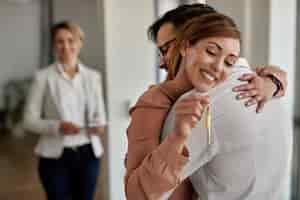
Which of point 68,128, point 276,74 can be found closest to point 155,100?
point 276,74

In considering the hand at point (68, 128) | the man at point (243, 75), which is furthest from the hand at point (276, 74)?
the hand at point (68, 128)

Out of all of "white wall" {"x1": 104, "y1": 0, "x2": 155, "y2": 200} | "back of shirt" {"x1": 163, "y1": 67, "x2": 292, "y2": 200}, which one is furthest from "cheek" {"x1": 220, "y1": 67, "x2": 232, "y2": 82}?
"white wall" {"x1": 104, "y1": 0, "x2": 155, "y2": 200}

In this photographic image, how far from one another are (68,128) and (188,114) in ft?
3.40

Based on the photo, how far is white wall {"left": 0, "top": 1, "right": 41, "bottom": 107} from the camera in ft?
8.27

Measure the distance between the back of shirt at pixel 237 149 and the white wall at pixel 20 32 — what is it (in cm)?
222

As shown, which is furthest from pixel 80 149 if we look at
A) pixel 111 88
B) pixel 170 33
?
pixel 170 33

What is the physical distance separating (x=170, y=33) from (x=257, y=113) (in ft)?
0.52

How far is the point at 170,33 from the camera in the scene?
0.49 metres

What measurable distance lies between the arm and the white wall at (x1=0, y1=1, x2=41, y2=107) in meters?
1.17

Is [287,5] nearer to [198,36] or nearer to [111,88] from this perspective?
[198,36]

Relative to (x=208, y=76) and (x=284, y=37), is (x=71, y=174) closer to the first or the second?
(x=284, y=37)

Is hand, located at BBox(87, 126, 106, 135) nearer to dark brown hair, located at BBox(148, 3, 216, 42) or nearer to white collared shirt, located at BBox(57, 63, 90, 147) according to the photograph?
white collared shirt, located at BBox(57, 63, 90, 147)

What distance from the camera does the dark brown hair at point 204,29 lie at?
0.45m

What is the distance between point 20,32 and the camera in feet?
8.48
